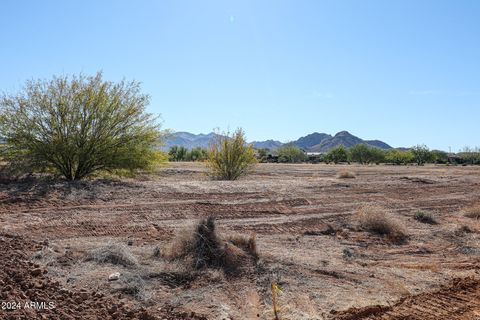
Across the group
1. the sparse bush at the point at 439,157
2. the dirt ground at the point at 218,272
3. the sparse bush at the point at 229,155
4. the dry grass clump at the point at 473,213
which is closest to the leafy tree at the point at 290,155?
the sparse bush at the point at 439,157

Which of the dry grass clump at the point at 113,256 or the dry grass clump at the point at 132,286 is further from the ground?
the dry grass clump at the point at 113,256

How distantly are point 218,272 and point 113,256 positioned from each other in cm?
197

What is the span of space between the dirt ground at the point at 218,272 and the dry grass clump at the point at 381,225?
0.35 meters

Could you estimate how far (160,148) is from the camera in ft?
62.6

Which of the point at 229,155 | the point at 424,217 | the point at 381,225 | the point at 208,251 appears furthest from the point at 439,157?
the point at 208,251

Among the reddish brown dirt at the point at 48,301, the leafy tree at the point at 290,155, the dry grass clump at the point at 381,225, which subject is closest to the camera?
the reddish brown dirt at the point at 48,301

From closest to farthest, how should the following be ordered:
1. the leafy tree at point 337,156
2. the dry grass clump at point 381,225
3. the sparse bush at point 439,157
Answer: the dry grass clump at point 381,225 < the sparse bush at point 439,157 < the leafy tree at point 337,156

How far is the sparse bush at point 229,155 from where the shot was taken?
25.6 m

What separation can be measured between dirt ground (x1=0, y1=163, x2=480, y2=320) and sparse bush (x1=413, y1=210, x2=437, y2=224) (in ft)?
Answer: 0.68

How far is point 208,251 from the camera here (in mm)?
8805

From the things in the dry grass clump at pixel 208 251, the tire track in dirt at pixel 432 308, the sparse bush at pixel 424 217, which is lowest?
the tire track in dirt at pixel 432 308

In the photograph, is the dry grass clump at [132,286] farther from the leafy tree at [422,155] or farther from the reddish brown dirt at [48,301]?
the leafy tree at [422,155]

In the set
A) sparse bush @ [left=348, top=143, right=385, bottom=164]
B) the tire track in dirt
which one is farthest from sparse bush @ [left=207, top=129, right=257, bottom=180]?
sparse bush @ [left=348, top=143, right=385, bottom=164]

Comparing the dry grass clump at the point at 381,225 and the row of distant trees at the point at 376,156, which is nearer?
the dry grass clump at the point at 381,225
